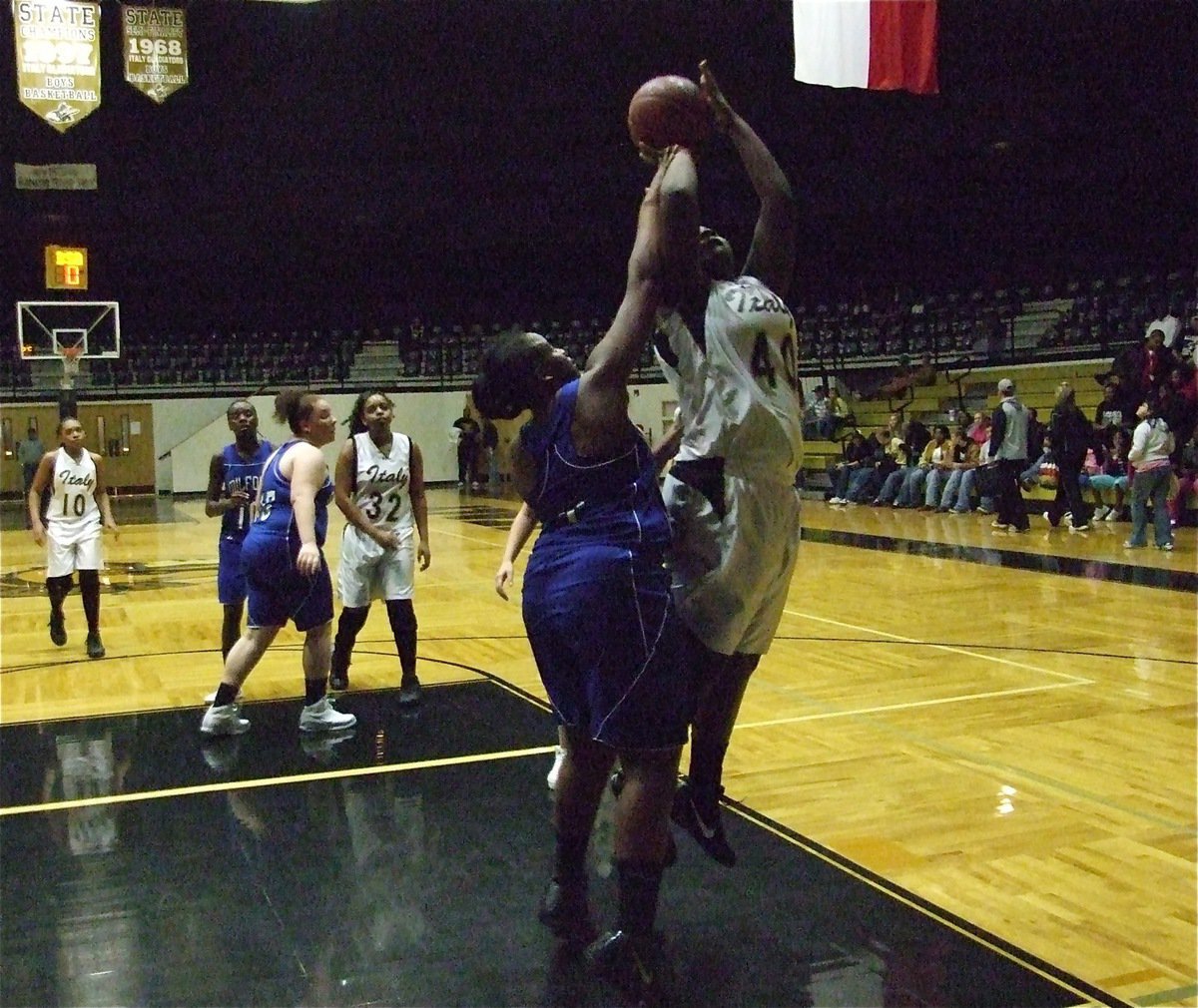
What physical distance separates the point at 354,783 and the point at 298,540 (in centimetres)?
112

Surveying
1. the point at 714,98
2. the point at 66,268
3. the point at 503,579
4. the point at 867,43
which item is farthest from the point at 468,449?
the point at 714,98

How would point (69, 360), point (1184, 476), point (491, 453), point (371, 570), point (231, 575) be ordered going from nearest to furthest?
point (371, 570)
point (231, 575)
point (1184, 476)
point (69, 360)
point (491, 453)

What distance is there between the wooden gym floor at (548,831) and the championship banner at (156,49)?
20.6 feet

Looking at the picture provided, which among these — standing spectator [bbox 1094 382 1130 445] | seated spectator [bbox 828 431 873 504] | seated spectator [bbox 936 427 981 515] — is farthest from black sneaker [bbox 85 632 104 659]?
seated spectator [bbox 828 431 873 504]

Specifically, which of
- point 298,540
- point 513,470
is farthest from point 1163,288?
point 513,470

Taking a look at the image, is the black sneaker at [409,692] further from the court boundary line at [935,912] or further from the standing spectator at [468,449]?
the standing spectator at [468,449]

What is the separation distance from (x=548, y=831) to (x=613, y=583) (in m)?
1.51

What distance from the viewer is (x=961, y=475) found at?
1560 cm

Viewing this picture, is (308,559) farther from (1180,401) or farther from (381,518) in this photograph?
(1180,401)

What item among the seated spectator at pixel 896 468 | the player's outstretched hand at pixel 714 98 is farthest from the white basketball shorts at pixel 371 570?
the seated spectator at pixel 896 468

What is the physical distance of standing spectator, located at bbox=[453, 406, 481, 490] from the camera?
25.9m

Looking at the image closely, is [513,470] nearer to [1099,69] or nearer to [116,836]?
[116,836]

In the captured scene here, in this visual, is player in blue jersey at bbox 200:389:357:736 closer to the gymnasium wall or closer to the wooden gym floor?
the wooden gym floor

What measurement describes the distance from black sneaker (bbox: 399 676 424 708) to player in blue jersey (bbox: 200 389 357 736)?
484 millimetres
